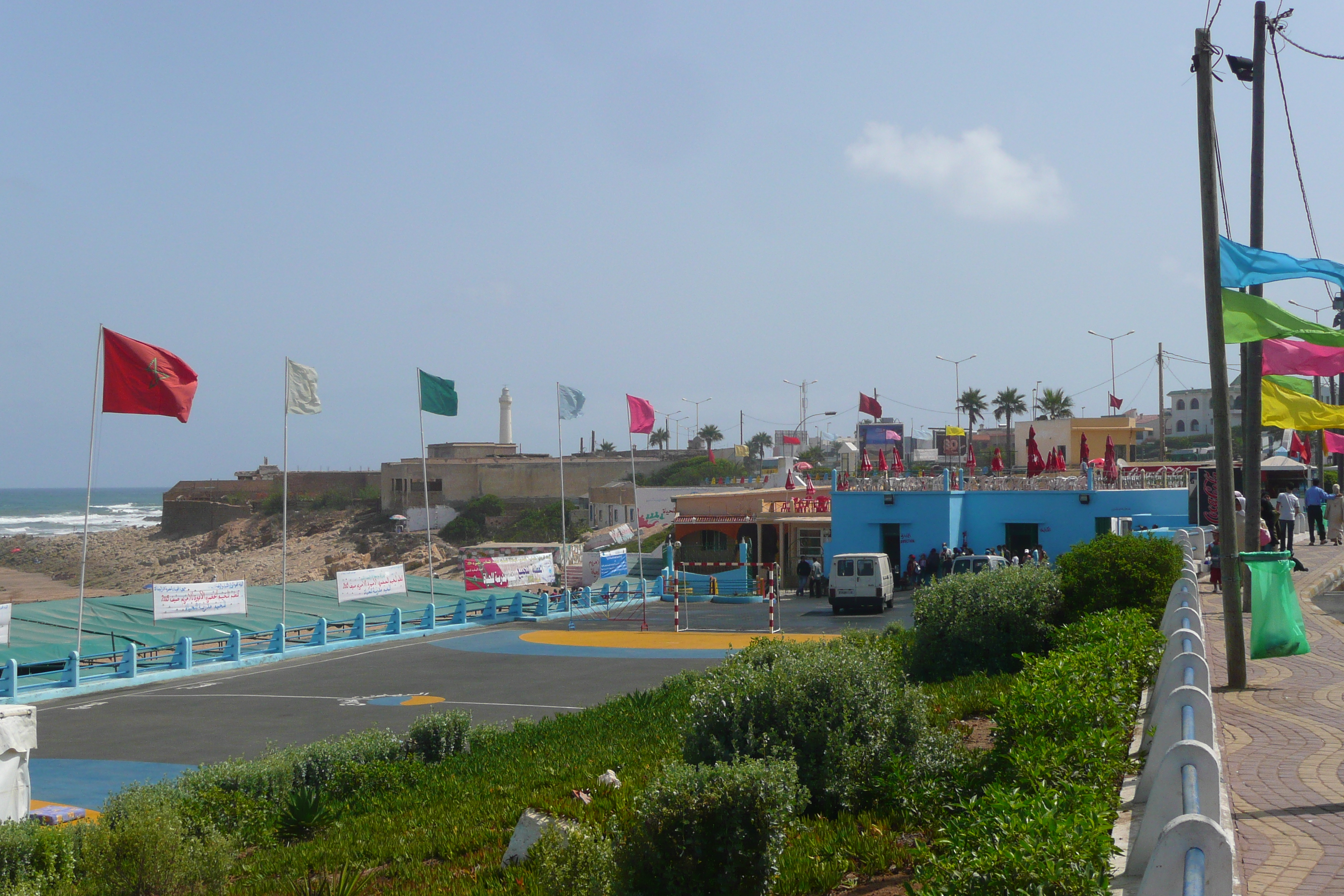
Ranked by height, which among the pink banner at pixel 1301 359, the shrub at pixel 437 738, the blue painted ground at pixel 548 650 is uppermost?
the pink banner at pixel 1301 359

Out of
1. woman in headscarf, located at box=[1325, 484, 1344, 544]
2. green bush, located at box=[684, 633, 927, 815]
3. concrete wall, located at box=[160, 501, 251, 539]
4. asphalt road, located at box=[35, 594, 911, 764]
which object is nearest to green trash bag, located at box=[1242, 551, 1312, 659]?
green bush, located at box=[684, 633, 927, 815]

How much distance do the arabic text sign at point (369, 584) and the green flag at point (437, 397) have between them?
5.24 metres

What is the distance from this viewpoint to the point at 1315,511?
30359mm

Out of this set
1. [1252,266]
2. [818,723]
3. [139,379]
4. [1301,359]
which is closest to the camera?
[818,723]

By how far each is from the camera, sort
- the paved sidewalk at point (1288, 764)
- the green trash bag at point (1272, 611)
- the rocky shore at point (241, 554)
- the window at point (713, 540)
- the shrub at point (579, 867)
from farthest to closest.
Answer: the rocky shore at point (241, 554)
the window at point (713, 540)
the green trash bag at point (1272, 611)
the shrub at point (579, 867)
the paved sidewalk at point (1288, 764)

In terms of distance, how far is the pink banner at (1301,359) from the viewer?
15.4m

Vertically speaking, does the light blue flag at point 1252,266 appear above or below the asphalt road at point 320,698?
above

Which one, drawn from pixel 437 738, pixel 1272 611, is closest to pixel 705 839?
pixel 437 738

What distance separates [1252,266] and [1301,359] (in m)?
5.60

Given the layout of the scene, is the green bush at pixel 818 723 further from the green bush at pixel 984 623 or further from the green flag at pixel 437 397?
the green flag at pixel 437 397

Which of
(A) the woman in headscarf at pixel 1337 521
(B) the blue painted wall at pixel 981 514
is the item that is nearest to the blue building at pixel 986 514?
(B) the blue painted wall at pixel 981 514

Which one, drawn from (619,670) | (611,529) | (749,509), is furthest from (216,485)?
(619,670)

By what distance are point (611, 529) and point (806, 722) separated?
173 feet

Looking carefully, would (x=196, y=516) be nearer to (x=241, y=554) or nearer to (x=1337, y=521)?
(x=241, y=554)
